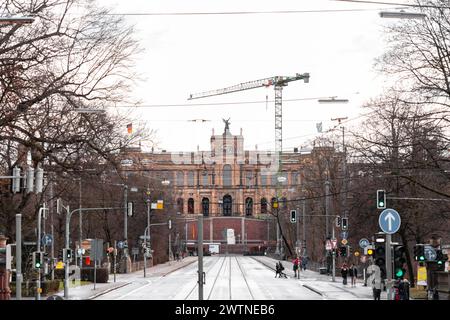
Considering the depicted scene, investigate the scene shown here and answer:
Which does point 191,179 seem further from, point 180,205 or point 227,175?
point 227,175

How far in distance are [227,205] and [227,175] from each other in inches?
293

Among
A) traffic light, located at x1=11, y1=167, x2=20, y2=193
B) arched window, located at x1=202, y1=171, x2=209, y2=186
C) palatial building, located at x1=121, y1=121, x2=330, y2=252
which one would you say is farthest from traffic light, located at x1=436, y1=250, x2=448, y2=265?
arched window, located at x1=202, y1=171, x2=209, y2=186

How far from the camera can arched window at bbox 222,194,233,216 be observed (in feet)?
554

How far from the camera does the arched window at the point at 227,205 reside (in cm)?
16888

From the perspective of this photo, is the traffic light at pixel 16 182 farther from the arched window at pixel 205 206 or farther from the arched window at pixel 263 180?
the arched window at pixel 205 206

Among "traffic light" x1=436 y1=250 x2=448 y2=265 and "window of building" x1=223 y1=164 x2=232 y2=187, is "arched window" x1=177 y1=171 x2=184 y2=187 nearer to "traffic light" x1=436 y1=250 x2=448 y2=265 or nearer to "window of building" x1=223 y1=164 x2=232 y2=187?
"window of building" x1=223 y1=164 x2=232 y2=187

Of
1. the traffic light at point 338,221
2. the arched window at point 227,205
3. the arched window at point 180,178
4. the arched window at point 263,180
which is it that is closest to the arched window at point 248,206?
the arched window at point 227,205

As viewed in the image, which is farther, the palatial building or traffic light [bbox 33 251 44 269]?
the palatial building

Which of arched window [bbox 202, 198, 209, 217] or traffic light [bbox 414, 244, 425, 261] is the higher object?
arched window [bbox 202, 198, 209, 217]

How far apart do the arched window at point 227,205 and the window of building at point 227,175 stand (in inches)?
129

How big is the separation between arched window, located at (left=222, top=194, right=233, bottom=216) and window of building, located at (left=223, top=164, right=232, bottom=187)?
3271 millimetres

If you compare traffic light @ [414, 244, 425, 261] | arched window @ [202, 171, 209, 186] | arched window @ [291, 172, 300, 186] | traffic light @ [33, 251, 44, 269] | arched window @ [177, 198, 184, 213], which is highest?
arched window @ [202, 171, 209, 186]

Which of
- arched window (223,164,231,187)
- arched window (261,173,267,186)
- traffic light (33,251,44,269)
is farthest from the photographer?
arched window (223,164,231,187)
